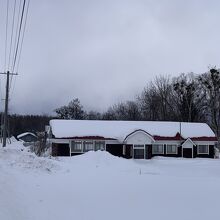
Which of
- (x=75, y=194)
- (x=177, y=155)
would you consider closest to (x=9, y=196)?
(x=75, y=194)

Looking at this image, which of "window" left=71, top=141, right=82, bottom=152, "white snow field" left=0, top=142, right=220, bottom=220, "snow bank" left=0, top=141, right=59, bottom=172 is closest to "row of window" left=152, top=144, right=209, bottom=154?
"window" left=71, top=141, right=82, bottom=152

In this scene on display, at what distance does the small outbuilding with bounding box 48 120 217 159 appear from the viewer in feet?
154

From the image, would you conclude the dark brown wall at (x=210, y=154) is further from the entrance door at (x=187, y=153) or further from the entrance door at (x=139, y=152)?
the entrance door at (x=139, y=152)

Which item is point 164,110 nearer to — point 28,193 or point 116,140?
point 116,140

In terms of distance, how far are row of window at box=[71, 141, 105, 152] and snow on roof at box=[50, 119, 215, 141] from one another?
35.9 inches

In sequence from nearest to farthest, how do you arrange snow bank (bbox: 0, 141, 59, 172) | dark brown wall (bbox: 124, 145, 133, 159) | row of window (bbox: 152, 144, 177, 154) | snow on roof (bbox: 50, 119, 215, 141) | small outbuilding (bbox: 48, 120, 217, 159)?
snow bank (bbox: 0, 141, 59, 172), small outbuilding (bbox: 48, 120, 217, 159), snow on roof (bbox: 50, 119, 215, 141), dark brown wall (bbox: 124, 145, 133, 159), row of window (bbox: 152, 144, 177, 154)

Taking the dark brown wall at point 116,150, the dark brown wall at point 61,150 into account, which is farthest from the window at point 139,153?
the dark brown wall at point 61,150

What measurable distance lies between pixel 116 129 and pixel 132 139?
8.77 feet

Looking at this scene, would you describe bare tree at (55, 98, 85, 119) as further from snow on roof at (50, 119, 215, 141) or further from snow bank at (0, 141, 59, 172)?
snow bank at (0, 141, 59, 172)

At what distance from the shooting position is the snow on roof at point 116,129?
47594mm

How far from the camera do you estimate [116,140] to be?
48.6m

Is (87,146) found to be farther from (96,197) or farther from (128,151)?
(96,197)

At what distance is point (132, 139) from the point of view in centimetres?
4831

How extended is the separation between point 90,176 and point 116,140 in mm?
30863
